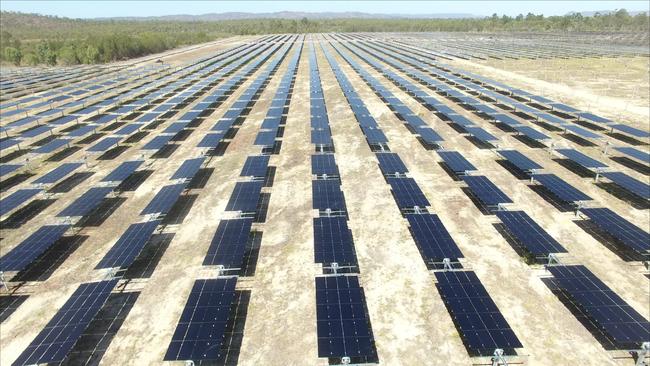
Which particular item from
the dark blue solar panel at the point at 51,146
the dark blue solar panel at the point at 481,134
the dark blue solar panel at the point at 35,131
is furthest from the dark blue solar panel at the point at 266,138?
the dark blue solar panel at the point at 35,131

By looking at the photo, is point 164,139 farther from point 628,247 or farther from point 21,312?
point 628,247

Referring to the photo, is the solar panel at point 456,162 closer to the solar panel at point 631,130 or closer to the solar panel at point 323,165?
the solar panel at point 323,165

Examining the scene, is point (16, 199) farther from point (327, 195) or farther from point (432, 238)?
point (432, 238)

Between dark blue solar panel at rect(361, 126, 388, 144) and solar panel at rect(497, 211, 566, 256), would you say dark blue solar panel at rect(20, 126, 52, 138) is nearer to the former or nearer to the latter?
dark blue solar panel at rect(361, 126, 388, 144)

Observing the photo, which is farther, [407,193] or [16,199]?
[16,199]

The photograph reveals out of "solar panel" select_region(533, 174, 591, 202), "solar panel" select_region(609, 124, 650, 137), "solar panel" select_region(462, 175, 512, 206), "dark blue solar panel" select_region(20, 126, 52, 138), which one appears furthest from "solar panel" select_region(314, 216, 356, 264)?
"dark blue solar panel" select_region(20, 126, 52, 138)

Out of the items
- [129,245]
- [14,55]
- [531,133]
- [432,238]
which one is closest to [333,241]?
[432,238]
